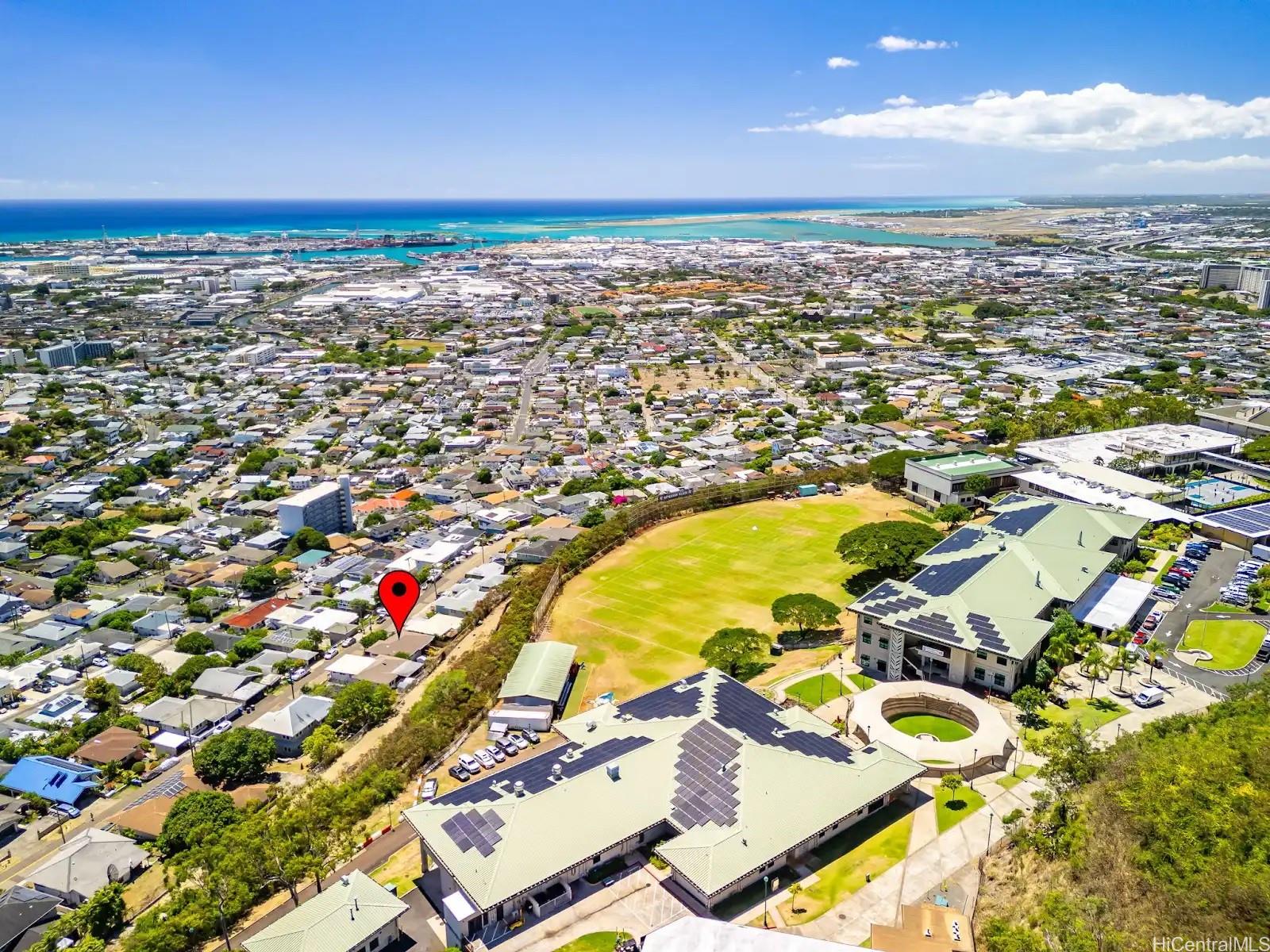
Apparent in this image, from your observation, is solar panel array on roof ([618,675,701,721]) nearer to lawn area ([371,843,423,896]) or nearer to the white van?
lawn area ([371,843,423,896])

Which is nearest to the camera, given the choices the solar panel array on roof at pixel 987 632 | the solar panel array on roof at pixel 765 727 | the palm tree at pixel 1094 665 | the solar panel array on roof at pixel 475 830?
the solar panel array on roof at pixel 475 830

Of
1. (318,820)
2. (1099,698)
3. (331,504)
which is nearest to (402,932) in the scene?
(318,820)

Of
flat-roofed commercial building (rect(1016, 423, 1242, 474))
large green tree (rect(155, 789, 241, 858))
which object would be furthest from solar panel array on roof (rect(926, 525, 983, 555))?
large green tree (rect(155, 789, 241, 858))

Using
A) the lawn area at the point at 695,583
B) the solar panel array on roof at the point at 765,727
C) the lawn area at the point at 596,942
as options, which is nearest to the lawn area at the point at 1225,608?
the lawn area at the point at 695,583

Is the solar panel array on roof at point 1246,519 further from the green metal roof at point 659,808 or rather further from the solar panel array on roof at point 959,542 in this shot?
the green metal roof at point 659,808

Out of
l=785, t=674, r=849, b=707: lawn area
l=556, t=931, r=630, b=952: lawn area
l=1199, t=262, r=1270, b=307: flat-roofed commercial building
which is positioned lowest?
l=556, t=931, r=630, b=952: lawn area
